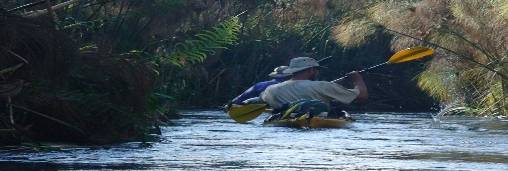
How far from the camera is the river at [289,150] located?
40.8 ft

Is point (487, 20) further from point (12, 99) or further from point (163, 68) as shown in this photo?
point (12, 99)

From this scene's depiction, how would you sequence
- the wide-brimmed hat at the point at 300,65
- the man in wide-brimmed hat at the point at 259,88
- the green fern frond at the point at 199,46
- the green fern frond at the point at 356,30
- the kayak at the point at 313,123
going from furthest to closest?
the green fern frond at the point at 356,30 → the man in wide-brimmed hat at the point at 259,88 → the wide-brimmed hat at the point at 300,65 → the kayak at the point at 313,123 → the green fern frond at the point at 199,46

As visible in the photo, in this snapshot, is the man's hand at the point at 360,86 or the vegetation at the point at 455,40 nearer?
the man's hand at the point at 360,86

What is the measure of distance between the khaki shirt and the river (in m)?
0.52

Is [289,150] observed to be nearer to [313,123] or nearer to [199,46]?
[199,46]

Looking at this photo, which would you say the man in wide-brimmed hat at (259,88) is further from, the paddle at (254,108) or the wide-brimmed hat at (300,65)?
the paddle at (254,108)

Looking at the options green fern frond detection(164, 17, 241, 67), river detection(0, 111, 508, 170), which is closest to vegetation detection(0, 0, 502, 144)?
green fern frond detection(164, 17, 241, 67)

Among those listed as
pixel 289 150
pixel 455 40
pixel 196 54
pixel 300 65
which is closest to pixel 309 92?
pixel 300 65

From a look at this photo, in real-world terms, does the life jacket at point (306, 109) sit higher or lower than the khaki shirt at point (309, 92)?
lower

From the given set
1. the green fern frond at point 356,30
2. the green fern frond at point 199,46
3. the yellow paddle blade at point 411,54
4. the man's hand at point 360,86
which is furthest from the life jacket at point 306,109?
the green fern frond at point 356,30

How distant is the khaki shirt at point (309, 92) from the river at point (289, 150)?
20.5 inches

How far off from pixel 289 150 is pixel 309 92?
6025mm

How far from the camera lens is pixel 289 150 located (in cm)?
1476

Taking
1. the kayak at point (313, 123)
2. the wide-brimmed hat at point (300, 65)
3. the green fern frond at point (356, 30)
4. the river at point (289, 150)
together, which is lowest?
the river at point (289, 150)
